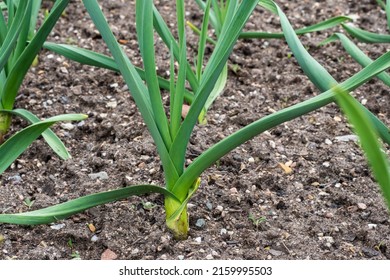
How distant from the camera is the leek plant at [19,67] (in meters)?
1.66

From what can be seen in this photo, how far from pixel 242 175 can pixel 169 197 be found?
1.08 ft

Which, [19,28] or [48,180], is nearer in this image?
[19,28]

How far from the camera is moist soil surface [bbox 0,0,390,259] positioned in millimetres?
1761

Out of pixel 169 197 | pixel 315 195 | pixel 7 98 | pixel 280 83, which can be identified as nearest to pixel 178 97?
pixel 169 197

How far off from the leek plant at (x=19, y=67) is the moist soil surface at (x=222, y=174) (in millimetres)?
116

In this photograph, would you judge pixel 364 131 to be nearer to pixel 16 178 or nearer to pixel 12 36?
pixel 12 36

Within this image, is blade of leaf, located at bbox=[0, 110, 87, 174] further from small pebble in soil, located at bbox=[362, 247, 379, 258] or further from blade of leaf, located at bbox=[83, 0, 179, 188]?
small pebble in soil, located at bbox=[362, 247, 379, 258]

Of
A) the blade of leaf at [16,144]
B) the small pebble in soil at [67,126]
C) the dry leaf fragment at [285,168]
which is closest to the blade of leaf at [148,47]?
the blade of leaf at [16,144]

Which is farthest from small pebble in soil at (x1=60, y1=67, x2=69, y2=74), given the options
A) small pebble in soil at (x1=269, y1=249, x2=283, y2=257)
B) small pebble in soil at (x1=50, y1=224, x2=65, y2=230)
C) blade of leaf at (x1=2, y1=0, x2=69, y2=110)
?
small pebble in soil at (x1=269, y1=249, x2=283, y2=257)

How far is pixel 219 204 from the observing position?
6.15ft

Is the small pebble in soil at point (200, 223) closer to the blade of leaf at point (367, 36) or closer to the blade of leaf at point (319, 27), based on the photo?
the blade of leaf at point (319, 27)

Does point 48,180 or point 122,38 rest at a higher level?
point 122,38

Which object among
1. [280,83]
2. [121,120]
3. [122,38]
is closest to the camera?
[121,120]

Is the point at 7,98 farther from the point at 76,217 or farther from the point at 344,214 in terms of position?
the point at 344,214
